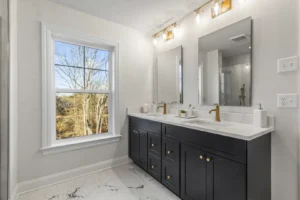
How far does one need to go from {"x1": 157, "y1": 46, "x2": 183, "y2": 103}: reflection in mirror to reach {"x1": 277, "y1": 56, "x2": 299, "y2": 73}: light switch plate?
1254 mm

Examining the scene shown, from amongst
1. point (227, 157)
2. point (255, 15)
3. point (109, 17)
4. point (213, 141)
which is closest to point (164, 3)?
point (109, 17)

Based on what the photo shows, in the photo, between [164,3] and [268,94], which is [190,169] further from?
[164,3]

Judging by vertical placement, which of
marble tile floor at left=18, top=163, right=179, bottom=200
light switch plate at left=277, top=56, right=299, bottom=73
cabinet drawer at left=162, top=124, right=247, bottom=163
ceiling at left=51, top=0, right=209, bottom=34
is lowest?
marble tile floor at left=18, top=163, right=179, bottom=200

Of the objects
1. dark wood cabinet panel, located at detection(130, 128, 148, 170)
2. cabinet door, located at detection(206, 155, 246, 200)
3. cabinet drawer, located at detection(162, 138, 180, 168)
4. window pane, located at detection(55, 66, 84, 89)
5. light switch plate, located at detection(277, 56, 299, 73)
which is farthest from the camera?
dark wood cabinet panel, located at detection(130, 128, 148, 170)

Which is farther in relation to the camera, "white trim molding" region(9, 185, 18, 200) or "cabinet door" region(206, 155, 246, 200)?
"white trim molding" region(9, 185, 18, 200)

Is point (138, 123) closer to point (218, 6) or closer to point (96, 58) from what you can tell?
point (96, 58)

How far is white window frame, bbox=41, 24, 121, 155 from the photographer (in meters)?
1.95

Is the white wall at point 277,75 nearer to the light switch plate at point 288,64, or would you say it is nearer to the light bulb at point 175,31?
the light switch plate at point 288,64

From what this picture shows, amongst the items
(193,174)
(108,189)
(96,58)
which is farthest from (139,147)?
(96,58)

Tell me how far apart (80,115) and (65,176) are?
0.88m

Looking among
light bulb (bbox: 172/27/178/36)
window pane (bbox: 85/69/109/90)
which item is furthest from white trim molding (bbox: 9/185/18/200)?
light bulb (bbox: 172/27/178/36)

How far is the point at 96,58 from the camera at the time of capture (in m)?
2.50

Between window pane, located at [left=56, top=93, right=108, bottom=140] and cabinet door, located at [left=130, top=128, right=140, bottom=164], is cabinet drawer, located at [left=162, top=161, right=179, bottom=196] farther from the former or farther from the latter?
window pane, located at [left=56, top=93, right=108, bottom=140]

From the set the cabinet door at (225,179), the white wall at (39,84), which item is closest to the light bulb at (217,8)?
the white wall at (39,84)
